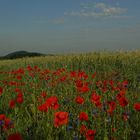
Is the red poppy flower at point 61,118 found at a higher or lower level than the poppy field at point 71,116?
higher

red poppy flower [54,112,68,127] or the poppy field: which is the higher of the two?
red poppy flower [54,112,68,127]

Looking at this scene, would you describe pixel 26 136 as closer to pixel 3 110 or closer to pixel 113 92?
pixel 3 110

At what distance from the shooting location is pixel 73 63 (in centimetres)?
1596

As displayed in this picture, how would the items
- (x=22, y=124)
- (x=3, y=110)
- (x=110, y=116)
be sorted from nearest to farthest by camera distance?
(x=22, y=124), (x=110, y=116), (x=3, y=110)

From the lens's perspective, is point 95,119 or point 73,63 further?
point 73,63

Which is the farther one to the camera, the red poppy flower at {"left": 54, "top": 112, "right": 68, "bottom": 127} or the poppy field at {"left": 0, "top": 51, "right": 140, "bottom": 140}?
the poppy field at {"left": 0, "top": 51, "right": 140, "bottom": 140}

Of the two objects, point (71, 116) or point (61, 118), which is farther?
point (71, 116)

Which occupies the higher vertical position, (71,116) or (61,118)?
(61,118)

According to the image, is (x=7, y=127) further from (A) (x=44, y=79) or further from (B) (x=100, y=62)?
(B) (x=100, y=62)

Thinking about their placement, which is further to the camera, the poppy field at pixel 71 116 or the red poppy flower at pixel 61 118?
the poppy field at pixel 71 116

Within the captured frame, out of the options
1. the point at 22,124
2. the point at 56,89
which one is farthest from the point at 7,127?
the point at 56,89

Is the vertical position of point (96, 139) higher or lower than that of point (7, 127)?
lower

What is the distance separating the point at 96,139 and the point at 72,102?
1845mm

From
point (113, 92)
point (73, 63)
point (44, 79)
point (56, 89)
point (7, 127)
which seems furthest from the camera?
point (73, 63)
